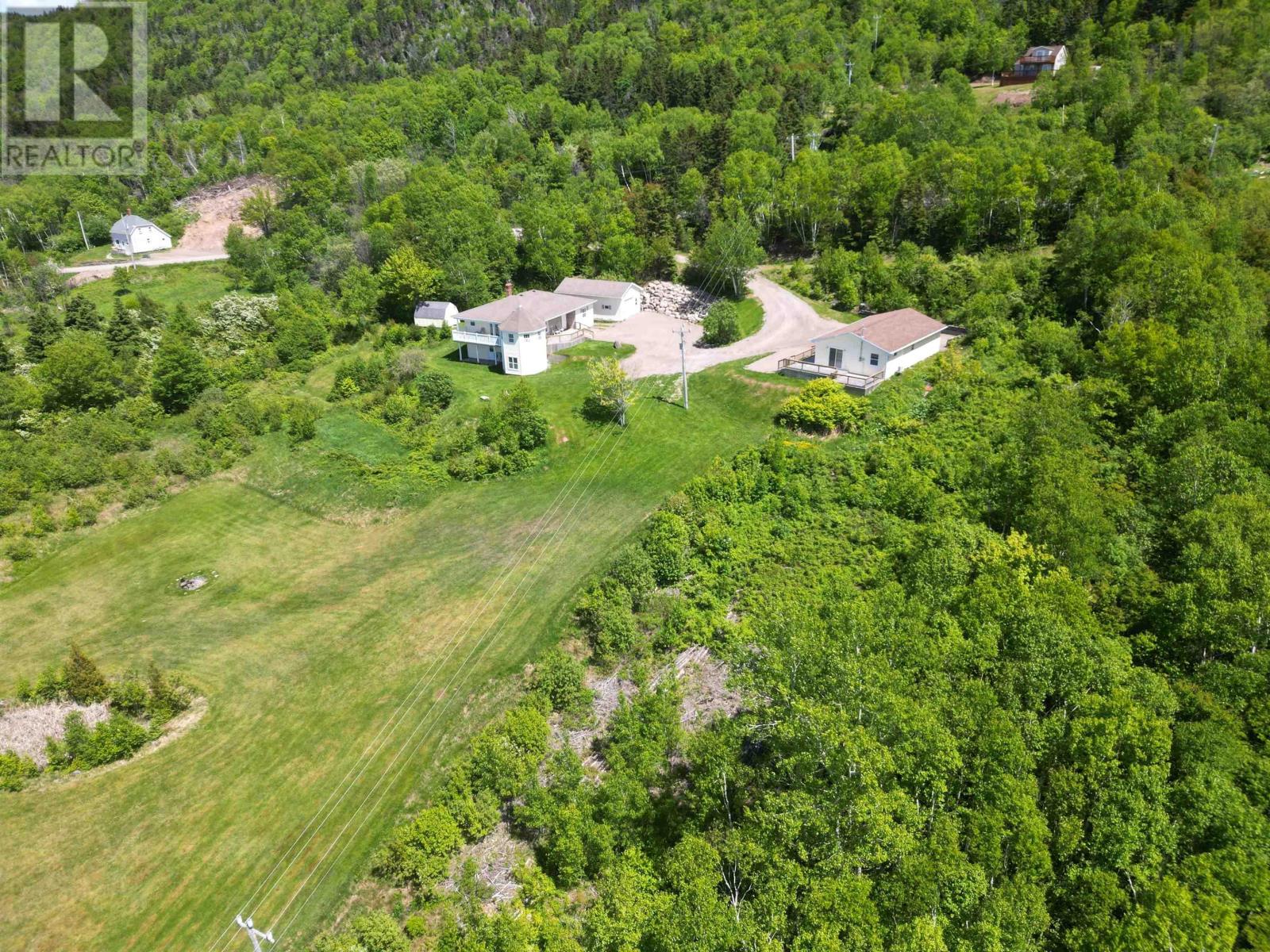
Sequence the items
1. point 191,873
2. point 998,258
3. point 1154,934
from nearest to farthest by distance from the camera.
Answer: point 1154,934
point 191,873
point 998,258

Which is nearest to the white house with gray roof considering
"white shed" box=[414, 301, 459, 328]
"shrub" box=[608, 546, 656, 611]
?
"white shed" box=[414, 301, 459, 328]

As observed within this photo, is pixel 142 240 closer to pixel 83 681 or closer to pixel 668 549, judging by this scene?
pixel 83 681

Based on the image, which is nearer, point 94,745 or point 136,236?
point 94,745

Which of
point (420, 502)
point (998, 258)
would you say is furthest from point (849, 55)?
point (420, 502)

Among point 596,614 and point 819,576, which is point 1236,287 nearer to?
point 819,576

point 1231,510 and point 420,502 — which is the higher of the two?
point 1231,510

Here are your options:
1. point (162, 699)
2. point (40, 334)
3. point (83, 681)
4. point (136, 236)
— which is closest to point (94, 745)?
point (162, 699)

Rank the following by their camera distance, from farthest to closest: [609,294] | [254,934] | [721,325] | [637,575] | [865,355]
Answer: [609,294]
[721,325]
[865,355]
[637,575]
[254,934]
